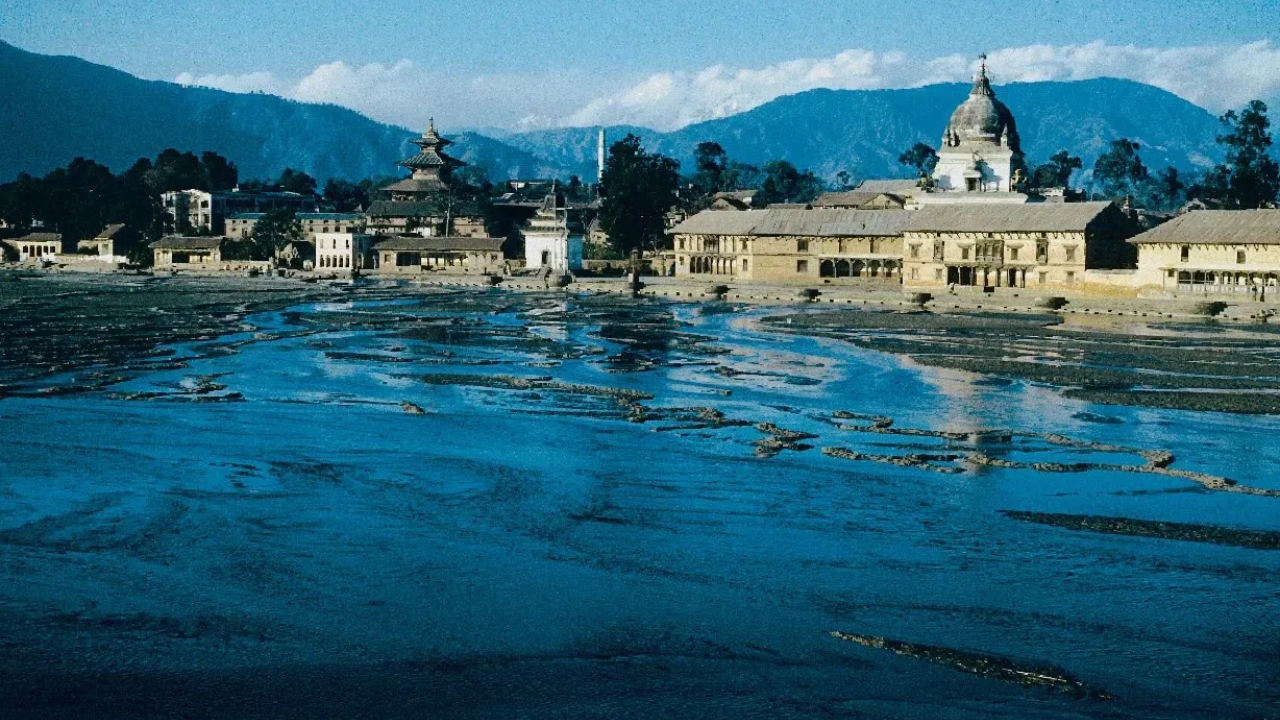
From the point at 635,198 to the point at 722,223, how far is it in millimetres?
8516

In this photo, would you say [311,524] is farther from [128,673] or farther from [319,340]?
[319,340]

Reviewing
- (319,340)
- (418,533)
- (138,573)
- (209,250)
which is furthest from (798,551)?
(209,250)

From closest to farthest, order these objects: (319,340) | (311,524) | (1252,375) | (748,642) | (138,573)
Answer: (748,642)
(138,573)
(311,524)
(1252,375)
(319,340)

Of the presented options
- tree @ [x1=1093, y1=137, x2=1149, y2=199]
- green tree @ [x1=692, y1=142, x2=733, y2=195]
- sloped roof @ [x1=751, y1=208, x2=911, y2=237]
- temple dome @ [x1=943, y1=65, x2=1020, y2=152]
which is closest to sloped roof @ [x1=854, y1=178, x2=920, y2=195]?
Result: temple dome @ [x1=943, y1=65, x2=1020, y2=152]

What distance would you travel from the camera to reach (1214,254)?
6488cm

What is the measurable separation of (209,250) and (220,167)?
134 feet

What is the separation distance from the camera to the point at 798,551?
2020 cm

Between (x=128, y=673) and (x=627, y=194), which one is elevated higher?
(x=627, y=194)

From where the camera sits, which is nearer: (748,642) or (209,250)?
(748,642)

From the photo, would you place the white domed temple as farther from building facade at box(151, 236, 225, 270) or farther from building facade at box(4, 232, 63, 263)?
building facade at box(4, 232, 63, 263)

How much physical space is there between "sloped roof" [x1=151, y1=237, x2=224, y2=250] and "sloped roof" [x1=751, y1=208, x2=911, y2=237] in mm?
48177

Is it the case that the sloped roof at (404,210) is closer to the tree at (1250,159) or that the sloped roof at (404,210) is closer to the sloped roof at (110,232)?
the sloped roof at (110,232)

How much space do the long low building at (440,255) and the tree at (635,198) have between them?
27.8 ft

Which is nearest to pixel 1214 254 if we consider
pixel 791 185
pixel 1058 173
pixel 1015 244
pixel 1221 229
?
pixel 1221 229
